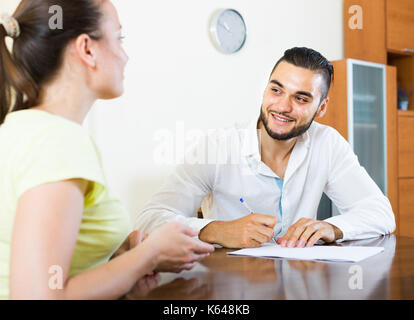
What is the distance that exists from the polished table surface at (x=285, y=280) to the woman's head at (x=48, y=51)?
435 millimetres

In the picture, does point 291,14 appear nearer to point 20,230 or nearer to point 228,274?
point 228,274

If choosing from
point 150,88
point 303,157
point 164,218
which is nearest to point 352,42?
point 150,88

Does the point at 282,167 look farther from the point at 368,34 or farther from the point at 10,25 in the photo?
the point at 368,34

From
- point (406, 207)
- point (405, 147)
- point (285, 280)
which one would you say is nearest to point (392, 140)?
point (405, 147)

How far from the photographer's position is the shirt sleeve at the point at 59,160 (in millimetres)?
742

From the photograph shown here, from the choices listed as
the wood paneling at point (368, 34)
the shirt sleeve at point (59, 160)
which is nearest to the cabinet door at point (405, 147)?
the wood paneling at point (368, 34)

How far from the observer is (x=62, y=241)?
0.73 m

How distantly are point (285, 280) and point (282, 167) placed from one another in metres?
1.07

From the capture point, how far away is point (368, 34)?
4184mm

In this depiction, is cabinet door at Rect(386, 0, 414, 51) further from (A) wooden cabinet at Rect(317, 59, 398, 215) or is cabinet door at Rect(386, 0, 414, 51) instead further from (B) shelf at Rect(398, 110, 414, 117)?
(B) shelf at Rect(398, 110, 414, 117)

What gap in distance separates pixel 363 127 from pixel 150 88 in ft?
5.92

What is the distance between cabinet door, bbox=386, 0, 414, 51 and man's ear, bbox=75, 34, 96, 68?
3.71m

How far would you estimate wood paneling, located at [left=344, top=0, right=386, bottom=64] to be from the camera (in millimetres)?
4109

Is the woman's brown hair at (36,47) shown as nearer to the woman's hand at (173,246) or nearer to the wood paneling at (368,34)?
the woman's hand at (173,246)
